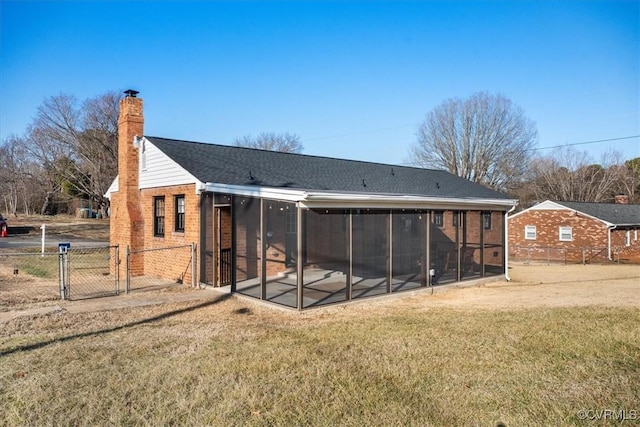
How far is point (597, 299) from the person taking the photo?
10.9 metres

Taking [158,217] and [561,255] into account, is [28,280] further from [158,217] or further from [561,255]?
[561,255]

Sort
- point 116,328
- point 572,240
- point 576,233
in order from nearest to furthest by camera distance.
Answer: point 116,328
point 576,233
point 572,240

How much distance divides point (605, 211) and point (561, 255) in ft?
12.5

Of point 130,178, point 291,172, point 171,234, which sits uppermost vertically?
point 291,172

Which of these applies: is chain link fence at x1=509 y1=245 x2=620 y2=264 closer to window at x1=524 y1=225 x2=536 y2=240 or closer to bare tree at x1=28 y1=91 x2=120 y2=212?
window at x1=524 y1=225 x2=536 y2=240

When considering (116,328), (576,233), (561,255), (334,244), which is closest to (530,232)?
(561,255)

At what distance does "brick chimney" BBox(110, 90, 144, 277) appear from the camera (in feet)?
43.9

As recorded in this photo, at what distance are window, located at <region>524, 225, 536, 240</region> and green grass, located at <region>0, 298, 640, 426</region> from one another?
23.6 meters

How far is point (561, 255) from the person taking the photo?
29078mm

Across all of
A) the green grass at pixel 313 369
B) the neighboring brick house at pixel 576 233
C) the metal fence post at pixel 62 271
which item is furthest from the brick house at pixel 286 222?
the neighboring brick house at pixel 576 233

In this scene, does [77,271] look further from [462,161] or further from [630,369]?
[462,161]

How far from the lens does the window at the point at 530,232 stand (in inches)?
1196

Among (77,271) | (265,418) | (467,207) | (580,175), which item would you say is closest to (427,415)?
(265,418)

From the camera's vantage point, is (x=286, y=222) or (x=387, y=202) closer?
(x=387, y=202)
